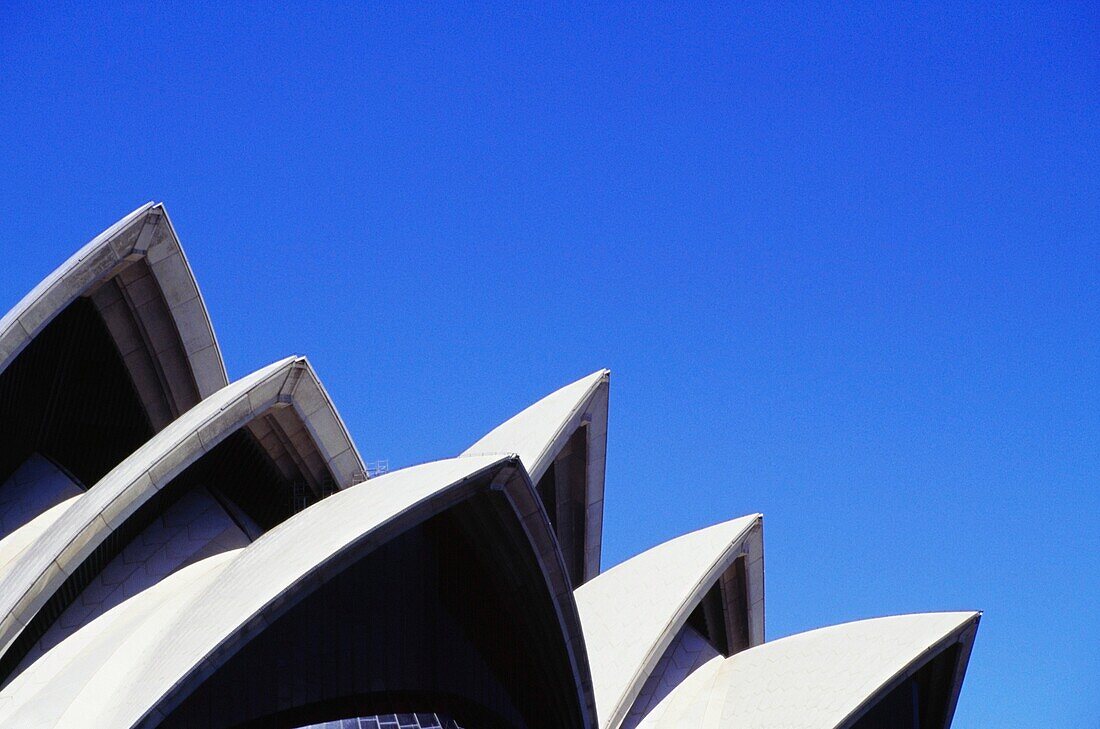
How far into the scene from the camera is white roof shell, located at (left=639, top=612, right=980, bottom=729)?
26.3 meters

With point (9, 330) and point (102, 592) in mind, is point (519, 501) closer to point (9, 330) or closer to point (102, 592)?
point (102, 592)

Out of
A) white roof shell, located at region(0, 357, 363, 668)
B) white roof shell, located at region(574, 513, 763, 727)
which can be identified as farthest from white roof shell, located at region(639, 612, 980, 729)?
A: white roof shell, located at region(0, 357, 363, 668)

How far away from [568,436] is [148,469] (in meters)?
9.77

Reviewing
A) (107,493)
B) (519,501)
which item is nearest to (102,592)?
(107,493)

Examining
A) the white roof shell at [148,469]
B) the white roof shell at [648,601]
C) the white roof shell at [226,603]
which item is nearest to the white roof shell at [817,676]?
the white roof shell at [648,601]

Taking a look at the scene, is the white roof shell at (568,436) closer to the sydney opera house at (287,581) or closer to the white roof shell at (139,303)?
the sydney opera house at (287,581)

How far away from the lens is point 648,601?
29172mm

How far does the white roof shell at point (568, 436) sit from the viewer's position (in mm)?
29328

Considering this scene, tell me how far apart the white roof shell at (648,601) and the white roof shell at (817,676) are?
4.03ft

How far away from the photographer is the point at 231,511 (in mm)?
25906

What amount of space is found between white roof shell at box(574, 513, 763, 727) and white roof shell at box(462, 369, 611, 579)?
2050 millimetres

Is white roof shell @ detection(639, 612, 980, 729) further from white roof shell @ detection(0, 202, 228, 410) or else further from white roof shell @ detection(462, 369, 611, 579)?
white roof shell @ detection(0, 202, 228, 410)

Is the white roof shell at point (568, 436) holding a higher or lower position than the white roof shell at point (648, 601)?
higher

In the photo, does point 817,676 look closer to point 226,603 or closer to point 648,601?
point 648,601
